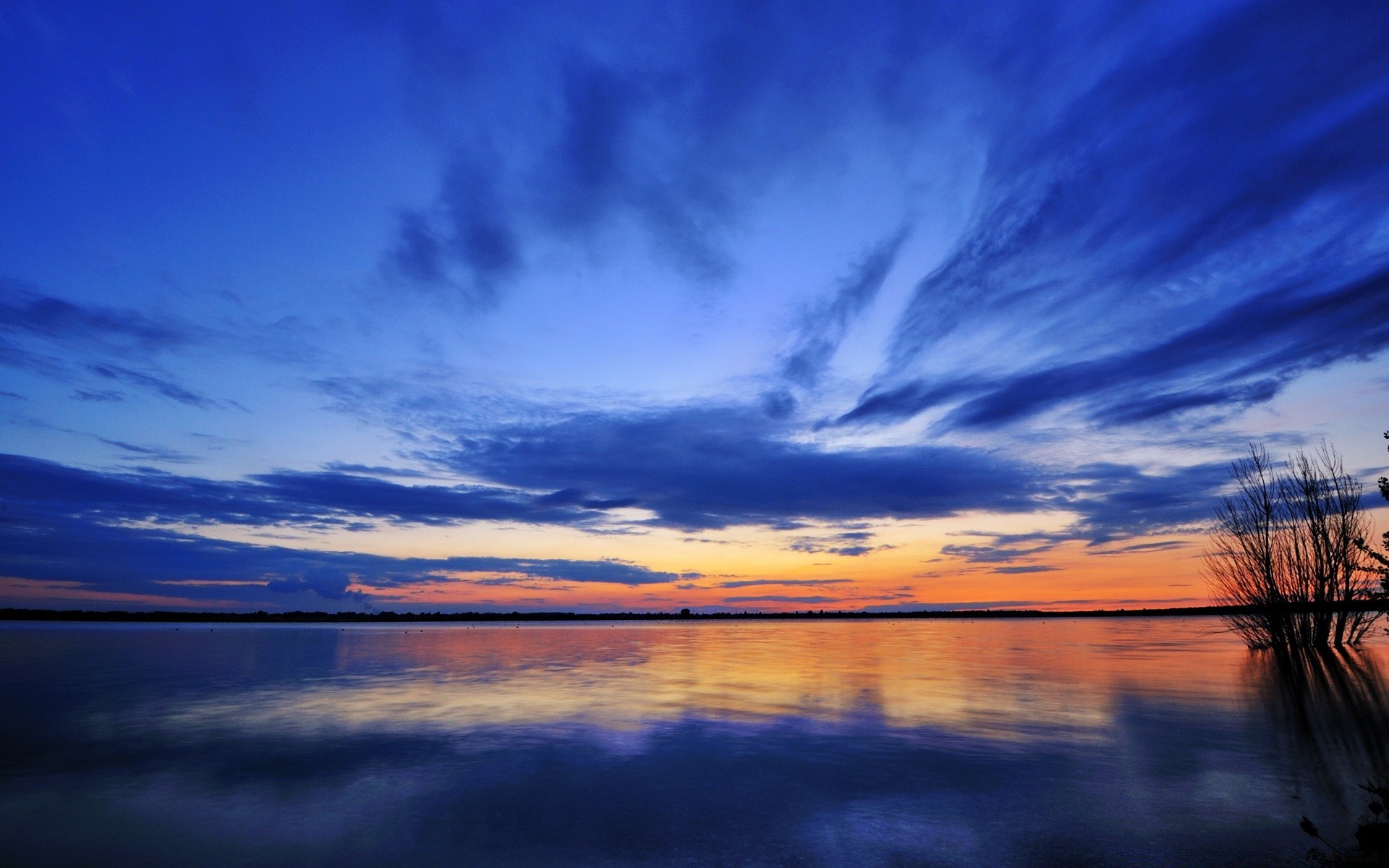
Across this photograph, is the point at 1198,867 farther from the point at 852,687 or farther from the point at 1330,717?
the point at 852,687

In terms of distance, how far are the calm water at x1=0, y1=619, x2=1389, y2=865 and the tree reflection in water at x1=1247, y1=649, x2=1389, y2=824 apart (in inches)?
4.0

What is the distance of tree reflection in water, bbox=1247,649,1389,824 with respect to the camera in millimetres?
10859

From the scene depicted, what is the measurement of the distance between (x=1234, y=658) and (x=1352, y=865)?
35.0m

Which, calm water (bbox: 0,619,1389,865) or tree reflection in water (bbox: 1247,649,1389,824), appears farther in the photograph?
tree reflection in water (bbox: 1247,649,1389,824)

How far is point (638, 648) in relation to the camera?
1949 inches

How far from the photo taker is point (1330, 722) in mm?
15680

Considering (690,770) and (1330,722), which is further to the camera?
(1330,722)

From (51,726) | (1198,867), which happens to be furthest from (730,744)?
(51,726)

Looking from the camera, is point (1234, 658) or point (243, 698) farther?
point (1234, 658)

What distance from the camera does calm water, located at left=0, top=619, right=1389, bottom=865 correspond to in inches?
330

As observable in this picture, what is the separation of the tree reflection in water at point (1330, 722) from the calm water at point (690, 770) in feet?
0.33

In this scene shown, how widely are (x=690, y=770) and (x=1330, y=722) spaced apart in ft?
48.9

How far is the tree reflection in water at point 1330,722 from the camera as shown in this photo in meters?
10.9

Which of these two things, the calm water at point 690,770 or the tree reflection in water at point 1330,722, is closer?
the calm water at point 690,770
